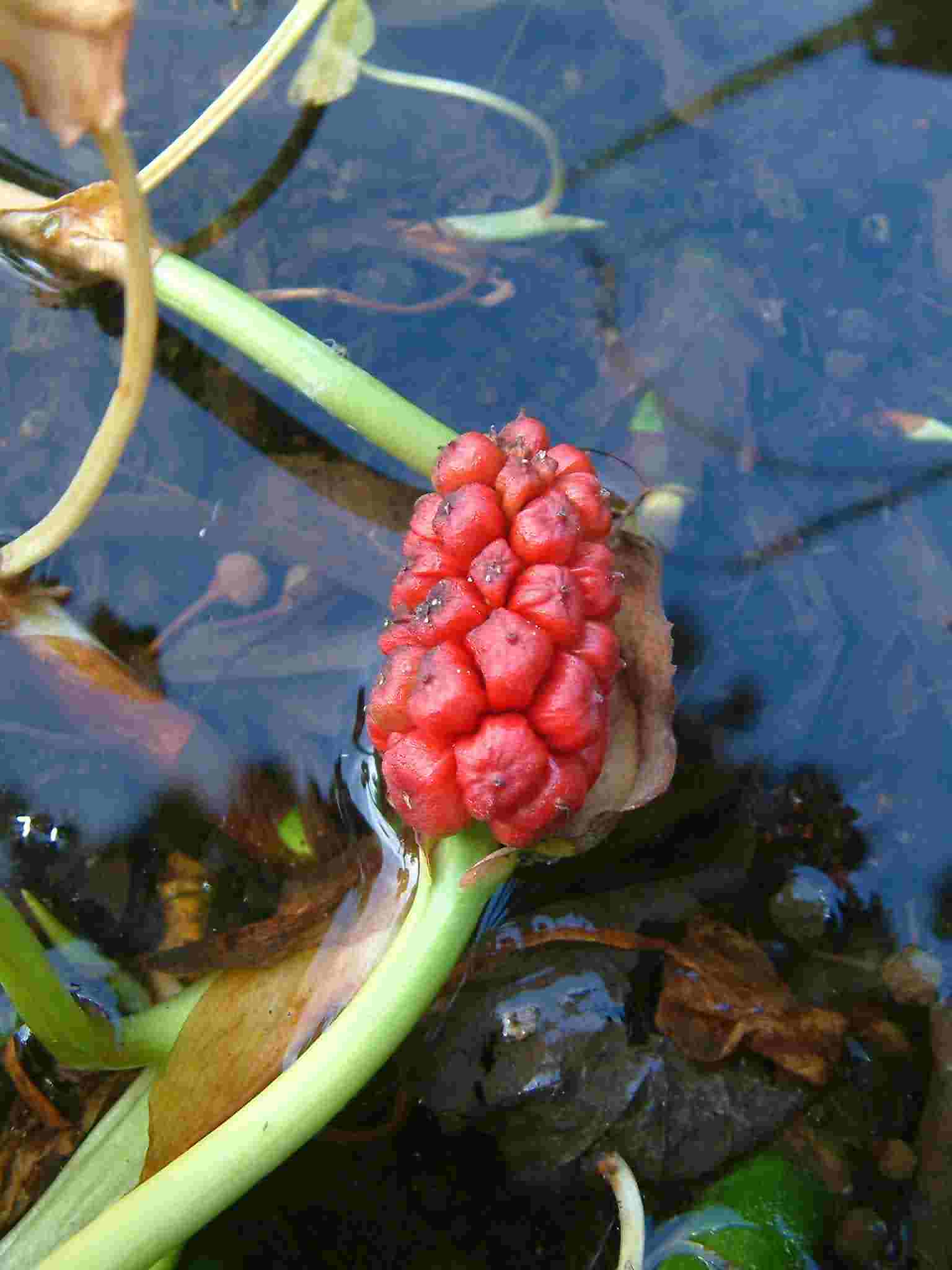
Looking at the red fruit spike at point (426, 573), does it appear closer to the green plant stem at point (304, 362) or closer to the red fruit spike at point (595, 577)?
the red fruit spike at point (595, 577)

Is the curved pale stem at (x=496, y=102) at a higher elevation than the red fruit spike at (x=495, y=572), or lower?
higher

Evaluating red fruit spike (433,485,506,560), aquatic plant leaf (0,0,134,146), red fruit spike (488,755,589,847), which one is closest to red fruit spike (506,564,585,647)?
red fruit spike (433,485,506,560)

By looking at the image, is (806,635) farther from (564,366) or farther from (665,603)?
(564,366)

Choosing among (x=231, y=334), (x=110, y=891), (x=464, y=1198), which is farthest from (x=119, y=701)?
(x=464, y=1198)

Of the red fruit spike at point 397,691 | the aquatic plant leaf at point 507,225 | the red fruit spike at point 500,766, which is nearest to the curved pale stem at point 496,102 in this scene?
the aquatic plant leaf at point 507,225

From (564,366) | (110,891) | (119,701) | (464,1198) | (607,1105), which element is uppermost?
(564,366)

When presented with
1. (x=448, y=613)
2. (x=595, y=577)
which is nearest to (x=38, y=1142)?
(x=448, y=613)
